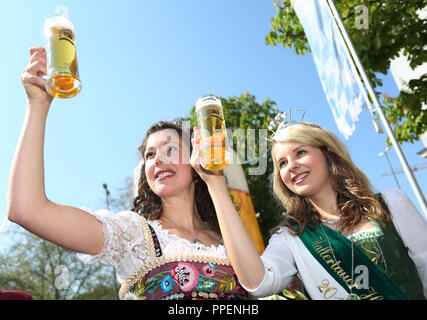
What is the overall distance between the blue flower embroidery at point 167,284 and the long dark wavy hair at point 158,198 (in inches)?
21.6

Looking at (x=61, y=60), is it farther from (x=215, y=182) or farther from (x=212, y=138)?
(x=215, y=182)

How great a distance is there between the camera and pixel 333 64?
15.0ft

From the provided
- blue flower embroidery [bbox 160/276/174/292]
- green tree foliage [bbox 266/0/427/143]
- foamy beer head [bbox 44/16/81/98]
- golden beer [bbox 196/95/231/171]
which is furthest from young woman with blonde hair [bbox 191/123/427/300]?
green tree foliage [bbox 266/0/427/143]

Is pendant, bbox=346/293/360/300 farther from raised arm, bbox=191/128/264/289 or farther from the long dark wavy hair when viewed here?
the long dark wavy hair

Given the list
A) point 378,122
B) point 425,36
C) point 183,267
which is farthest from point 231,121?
point 183,267

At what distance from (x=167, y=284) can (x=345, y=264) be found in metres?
1.06

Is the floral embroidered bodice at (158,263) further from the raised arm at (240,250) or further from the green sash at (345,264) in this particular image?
the green sash at (345,264)

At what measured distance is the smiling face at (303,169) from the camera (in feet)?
7.96

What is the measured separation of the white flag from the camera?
4.30 metres

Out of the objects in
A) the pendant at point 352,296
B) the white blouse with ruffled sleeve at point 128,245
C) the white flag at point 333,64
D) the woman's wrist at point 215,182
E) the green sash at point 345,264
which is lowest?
the pendant at point 352,296

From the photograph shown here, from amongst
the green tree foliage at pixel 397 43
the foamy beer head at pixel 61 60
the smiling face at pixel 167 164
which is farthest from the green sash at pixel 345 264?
the green tree foliage at pixel 397 43

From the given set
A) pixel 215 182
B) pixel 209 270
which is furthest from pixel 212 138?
pixel 209 270

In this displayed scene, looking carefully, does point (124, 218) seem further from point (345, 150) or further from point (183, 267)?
point (345, 150)

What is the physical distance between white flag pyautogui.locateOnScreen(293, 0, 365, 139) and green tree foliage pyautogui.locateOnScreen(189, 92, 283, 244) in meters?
5.31
